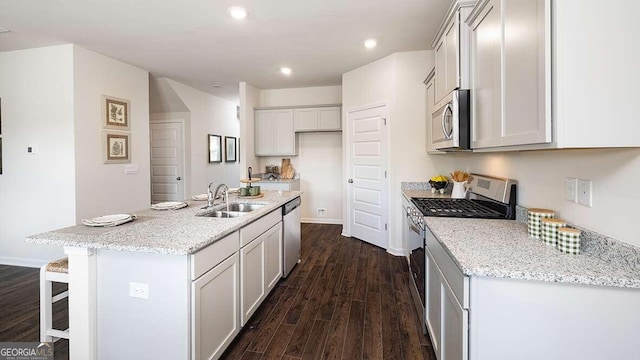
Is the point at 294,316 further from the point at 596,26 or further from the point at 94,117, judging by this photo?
the point at 94,117

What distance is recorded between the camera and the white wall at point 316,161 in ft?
18.4

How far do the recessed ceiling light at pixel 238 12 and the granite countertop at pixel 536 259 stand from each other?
98.2 inches

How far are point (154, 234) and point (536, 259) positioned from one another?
1875 mm

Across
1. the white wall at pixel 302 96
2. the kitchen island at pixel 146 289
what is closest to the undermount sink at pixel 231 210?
the kitchen island at pixel 146 289

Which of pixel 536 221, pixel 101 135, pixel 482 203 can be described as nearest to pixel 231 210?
pixel 482 203

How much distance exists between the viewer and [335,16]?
9.18 ft

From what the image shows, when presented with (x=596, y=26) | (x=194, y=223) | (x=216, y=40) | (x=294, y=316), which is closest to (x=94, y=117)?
(x=216, y=40)

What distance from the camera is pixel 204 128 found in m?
6.08

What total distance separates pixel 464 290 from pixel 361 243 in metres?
3.28

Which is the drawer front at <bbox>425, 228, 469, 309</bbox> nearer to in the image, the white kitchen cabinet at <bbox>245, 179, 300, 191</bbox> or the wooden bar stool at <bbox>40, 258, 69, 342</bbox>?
the wooden bar stool at <bbox>40, 258, 69, 342</bbox>

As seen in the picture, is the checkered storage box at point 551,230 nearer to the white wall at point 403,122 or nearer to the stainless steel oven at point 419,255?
the stainless steel oven at point 419,255

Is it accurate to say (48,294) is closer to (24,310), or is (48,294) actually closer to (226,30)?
(24,310)

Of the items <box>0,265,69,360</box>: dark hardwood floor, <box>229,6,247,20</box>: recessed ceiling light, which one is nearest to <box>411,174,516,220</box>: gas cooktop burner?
<box>229,6,247,20</box>: recessed ceiling light

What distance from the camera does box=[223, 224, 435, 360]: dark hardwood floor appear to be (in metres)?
1.97
